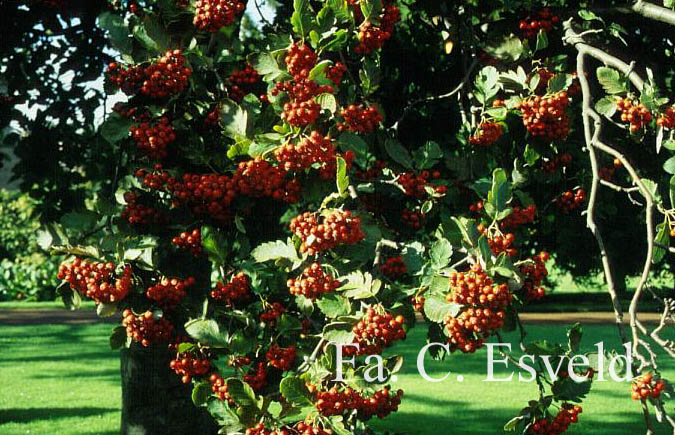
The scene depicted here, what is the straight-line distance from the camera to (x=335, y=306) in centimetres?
267

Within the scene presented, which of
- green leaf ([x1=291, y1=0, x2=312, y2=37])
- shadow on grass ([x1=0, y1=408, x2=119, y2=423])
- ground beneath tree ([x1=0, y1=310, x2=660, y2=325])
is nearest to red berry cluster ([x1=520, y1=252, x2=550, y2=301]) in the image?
green leaf ([x1=291, y1=0, x2=312, y2=37])

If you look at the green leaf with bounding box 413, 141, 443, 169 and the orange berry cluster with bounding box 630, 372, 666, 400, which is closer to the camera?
the orange berry cluster with bounding box 630, 372, 666, 400

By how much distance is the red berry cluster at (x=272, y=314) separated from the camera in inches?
117

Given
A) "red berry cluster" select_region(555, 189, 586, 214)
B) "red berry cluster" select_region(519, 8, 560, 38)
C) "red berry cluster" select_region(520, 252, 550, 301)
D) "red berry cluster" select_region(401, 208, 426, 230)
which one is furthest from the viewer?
A: "red berry cluster" select_region(519, 8, 560, 38)

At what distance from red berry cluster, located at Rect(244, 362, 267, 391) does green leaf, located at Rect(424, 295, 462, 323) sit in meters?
0.68

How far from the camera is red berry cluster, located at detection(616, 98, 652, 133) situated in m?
2.86

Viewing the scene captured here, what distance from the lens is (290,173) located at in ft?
9.50

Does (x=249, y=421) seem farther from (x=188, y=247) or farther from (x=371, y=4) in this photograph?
(x=371, y=4)

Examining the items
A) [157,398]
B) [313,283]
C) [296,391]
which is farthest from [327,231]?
[157,398]

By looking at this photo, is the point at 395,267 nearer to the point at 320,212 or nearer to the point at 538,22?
the point at 320,212

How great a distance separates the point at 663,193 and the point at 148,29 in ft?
8.07

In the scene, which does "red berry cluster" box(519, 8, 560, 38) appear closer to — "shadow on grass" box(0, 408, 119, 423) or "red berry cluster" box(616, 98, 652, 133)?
"red berry cluster" box(616, 98, 652, 133)

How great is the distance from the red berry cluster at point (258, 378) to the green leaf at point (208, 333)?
148 mm

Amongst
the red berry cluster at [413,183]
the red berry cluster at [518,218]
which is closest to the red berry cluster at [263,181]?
the red berry cluster at [413,183]
